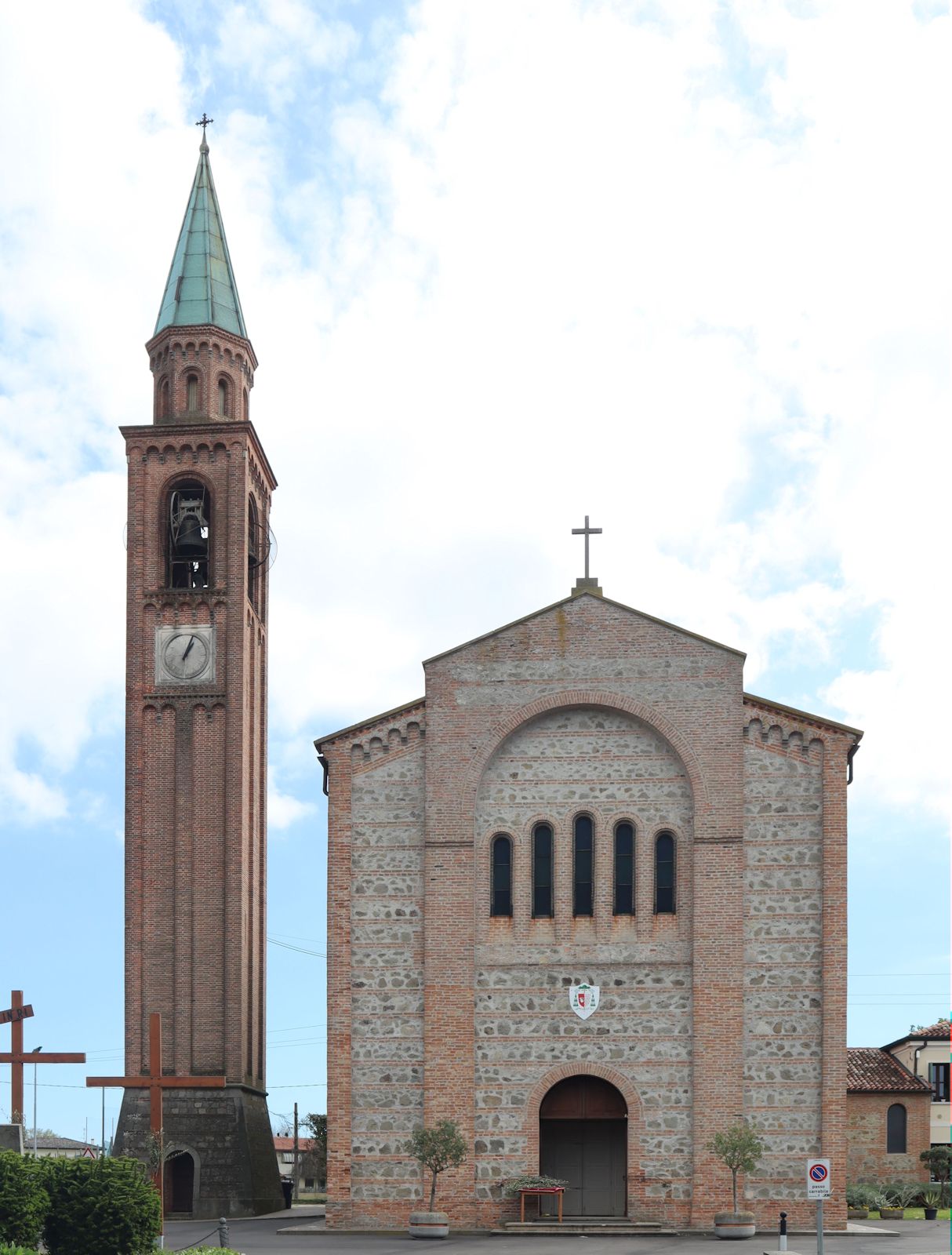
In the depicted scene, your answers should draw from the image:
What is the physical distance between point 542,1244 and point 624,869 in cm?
788

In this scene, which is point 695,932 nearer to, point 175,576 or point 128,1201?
point 128,1201

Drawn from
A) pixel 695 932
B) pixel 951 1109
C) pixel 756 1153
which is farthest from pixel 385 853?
pixel 951 1109

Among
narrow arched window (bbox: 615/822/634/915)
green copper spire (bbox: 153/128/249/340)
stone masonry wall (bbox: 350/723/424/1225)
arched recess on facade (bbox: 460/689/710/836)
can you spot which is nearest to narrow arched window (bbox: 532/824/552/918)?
narrow arched window (bbox: 615/822/634/915)

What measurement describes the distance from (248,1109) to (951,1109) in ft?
104

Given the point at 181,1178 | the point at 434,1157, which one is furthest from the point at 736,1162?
the point at 181,1178

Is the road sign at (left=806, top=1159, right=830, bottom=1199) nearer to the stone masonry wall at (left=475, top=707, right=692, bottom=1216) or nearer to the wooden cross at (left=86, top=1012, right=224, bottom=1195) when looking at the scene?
the stone masonry wall at (left=475, top=707, right=692, bottom=1216)

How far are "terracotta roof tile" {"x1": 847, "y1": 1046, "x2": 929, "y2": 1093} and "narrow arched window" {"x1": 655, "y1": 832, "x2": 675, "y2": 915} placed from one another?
23.1 metres

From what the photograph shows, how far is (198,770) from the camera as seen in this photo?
44.9 metres

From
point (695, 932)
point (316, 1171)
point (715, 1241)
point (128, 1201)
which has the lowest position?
point (316, 1171)

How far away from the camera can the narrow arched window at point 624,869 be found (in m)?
35.4

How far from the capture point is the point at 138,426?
46.8 metres

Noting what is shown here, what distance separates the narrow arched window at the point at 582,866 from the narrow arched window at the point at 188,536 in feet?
49.5

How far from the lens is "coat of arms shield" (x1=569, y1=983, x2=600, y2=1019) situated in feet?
114

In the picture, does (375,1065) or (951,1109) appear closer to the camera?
(375,1065)
